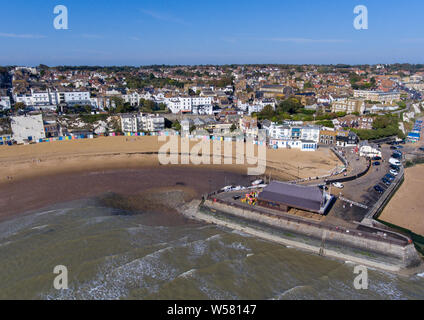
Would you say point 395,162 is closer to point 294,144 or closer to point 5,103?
point 294,144

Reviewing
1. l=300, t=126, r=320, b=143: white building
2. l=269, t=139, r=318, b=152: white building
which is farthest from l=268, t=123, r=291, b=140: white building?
l=269, t=139, r=318, b=152: white building

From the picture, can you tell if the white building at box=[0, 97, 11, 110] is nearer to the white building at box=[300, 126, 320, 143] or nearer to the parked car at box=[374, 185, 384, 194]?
the white building at box=[300, 126, 320, 143]

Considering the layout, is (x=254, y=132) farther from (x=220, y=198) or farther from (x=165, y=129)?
(x=220, y=198)

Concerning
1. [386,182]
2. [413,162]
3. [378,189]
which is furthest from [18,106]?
[413,162]

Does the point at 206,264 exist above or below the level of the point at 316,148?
below

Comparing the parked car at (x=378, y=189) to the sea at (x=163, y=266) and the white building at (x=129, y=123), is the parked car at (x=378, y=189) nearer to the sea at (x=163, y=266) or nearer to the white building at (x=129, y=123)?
the sea at (x=163, y=266)
